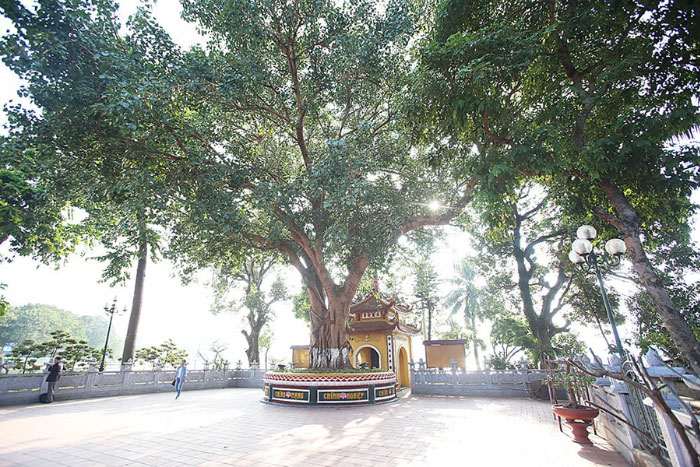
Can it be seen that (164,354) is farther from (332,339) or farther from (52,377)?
(332,339)

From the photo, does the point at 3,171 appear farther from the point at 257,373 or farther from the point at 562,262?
the point at 562,262

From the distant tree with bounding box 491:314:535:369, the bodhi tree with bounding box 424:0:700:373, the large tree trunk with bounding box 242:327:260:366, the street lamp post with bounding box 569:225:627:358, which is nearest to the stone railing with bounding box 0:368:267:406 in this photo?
the large tree trunk with bounding box 242:327:260:366

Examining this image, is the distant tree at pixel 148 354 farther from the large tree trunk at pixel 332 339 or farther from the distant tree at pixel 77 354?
the large tree trunk at pixel 332 339

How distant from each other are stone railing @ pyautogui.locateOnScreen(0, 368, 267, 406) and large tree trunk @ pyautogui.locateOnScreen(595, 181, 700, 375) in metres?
18.1

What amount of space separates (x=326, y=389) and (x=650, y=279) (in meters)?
9.74

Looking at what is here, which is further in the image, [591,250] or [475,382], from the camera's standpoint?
[475,382]

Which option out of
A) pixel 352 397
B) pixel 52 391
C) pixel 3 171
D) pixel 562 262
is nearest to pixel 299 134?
pixel 352 397

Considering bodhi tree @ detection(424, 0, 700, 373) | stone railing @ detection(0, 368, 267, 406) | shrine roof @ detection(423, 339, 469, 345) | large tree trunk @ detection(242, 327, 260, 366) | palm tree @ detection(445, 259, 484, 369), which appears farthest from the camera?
palm tree @ detection(445, 259, 484, 369)

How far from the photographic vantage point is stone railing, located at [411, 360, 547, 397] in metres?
14.7

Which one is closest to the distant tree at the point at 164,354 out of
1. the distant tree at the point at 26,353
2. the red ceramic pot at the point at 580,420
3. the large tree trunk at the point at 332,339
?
the distant tree at the point at 26,353

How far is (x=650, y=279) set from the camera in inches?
228

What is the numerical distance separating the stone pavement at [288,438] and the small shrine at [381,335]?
6505 mm

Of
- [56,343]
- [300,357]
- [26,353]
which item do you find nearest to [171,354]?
[56,343]

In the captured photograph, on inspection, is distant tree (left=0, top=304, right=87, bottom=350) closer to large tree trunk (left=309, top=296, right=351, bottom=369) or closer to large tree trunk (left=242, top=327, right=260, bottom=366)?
large tree trunk (left=242, top=327, right=260, bottom=366)
